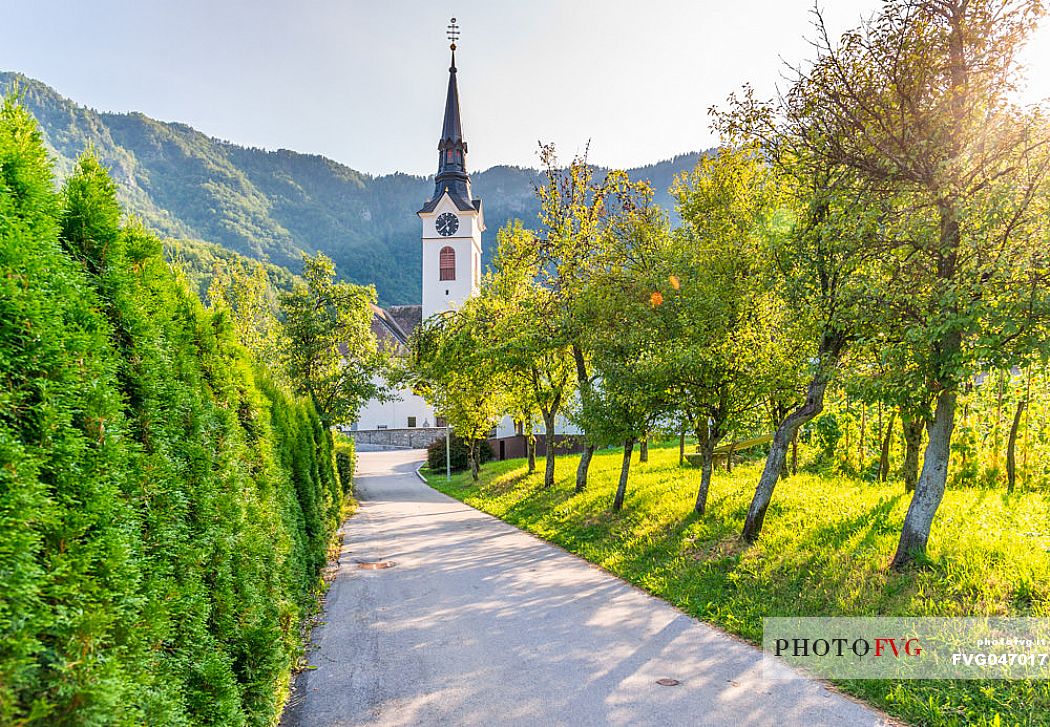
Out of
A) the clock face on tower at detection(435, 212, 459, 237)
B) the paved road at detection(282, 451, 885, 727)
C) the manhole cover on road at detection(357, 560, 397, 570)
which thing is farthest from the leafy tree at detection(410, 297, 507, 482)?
the clock face on tower at detection(435, 212, 459, 237)

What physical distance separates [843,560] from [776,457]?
2.09m

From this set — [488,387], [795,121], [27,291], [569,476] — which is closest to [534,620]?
[27,291]

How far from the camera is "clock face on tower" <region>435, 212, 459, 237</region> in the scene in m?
54.2

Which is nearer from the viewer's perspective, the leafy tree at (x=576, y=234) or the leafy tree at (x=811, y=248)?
the leafy tree at (x=811, y=248)

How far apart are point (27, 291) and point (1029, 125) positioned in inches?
310

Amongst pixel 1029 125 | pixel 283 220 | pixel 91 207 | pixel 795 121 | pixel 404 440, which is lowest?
pixel 404 440

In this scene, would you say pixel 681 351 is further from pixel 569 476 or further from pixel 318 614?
pixel 569 476

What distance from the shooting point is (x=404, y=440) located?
169 feet

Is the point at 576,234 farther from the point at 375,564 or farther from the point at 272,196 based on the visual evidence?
the point at 272,196

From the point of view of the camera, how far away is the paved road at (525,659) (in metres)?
4.66

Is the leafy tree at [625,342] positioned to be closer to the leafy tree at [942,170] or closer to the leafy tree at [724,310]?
the leafy tree at [724,310]

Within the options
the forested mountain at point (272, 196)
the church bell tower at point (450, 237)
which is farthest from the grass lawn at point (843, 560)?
the forested mountain at point (272, 196)

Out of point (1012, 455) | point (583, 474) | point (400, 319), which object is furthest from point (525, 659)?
point (400, 319)

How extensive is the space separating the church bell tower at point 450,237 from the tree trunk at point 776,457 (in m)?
44.6
